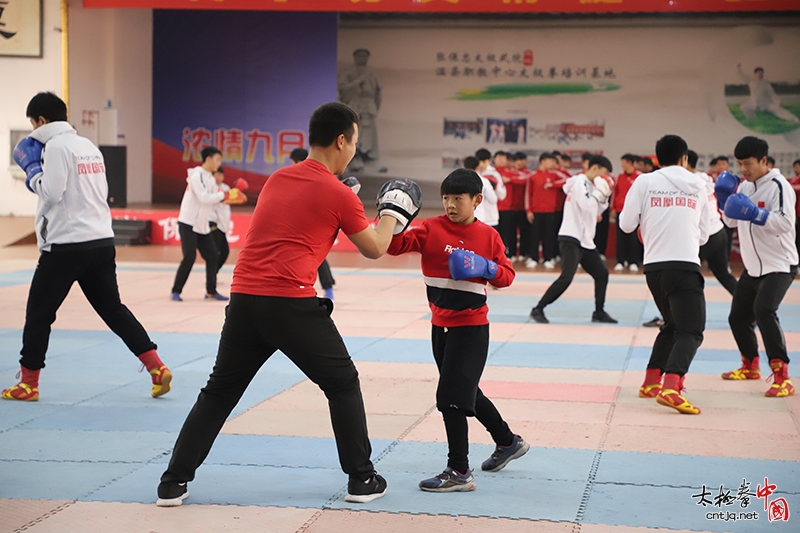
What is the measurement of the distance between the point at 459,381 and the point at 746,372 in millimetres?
3794

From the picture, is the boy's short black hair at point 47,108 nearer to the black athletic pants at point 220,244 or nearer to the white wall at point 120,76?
the black athletic pants at point 220,244

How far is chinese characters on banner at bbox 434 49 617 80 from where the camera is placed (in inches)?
926

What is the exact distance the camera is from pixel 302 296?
13.7 ft

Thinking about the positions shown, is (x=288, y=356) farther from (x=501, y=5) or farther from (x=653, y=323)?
(x=501, y=5)

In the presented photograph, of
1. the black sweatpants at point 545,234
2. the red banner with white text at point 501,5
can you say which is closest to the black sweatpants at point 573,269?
the black sweatpants at point 545,234

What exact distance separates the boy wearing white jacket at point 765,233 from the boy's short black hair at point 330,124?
3417 millimetres

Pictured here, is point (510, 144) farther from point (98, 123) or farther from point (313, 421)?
point (313, 421)

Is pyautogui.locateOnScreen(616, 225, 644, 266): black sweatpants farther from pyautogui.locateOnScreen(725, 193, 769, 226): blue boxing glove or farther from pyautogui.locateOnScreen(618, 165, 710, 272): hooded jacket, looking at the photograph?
pyautogui.locateOnScreen(618, 165, 710, 272): hooded jacket

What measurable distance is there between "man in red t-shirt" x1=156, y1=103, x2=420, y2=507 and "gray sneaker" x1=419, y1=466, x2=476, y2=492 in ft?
0.84

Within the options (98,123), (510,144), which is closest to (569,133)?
(510,144)

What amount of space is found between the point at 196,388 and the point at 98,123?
52.3ft

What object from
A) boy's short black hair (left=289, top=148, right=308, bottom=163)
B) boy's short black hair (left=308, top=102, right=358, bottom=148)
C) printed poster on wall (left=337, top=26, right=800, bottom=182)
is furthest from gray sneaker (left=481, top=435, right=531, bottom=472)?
printed poster on wall (left=337, top=26, right=800, bottom=182)

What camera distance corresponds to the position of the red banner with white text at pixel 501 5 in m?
16.9

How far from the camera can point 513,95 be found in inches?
942
